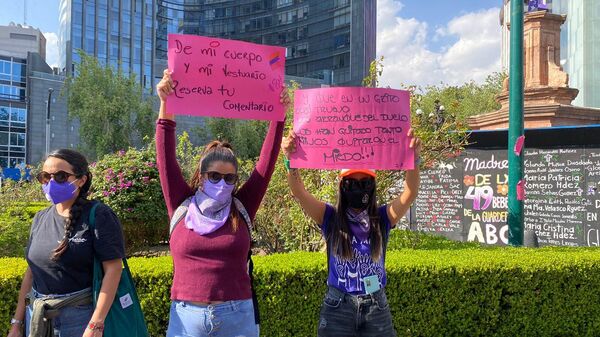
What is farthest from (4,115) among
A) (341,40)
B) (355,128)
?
(341,40)

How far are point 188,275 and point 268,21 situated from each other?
118 meters

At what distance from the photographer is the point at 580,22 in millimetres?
42312

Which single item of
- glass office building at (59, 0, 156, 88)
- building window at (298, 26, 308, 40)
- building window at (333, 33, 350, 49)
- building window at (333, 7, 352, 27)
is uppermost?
building window at (333, 7, 352, 27)

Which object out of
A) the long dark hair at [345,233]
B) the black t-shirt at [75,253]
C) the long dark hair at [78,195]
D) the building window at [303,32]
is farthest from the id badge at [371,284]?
the building window at [303,32]

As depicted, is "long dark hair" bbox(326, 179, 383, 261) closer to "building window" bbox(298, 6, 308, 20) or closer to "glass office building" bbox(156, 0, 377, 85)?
"glass office building" bbox(156, 0, 377, 85)

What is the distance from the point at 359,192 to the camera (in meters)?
2.93

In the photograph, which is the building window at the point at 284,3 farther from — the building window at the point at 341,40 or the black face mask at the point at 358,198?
the black face mask at the point at 358,198

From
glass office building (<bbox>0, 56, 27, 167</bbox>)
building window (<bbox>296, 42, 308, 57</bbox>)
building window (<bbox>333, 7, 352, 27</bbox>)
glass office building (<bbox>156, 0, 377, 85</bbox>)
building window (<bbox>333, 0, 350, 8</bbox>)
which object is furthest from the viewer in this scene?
building window (<bbox>296, 42, 308, 57</bbox>)

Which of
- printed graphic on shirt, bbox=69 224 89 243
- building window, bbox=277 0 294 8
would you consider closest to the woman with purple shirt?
printed graphic on shirt, bbox=69 224 89 243

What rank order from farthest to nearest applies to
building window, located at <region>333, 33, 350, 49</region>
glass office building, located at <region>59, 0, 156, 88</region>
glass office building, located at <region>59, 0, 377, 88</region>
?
building window, located at <region>333, 33, 350, 49</region>, glass office building, located at <region>59, 0, 377, 88</region>, glass office building, located at <region>59, 0, 156, 88</region>

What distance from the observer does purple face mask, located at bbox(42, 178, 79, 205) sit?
2539mm

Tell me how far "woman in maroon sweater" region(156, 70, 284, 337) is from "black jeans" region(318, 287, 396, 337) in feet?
1.53

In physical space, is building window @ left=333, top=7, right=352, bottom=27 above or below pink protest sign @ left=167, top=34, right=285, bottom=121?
above

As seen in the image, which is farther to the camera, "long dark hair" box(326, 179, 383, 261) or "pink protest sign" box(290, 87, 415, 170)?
"pink protest sign" box(290, 87, 415, 170)
